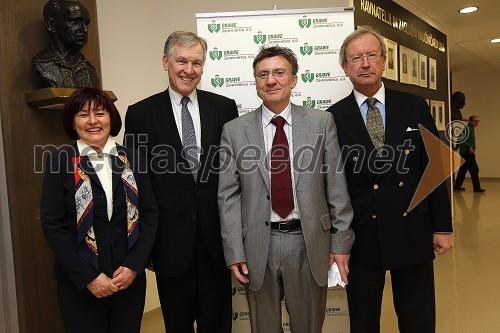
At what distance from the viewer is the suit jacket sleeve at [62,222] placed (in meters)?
1.64

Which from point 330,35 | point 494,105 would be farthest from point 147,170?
point 494,105

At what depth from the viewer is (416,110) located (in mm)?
2012

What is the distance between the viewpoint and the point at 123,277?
1.70m

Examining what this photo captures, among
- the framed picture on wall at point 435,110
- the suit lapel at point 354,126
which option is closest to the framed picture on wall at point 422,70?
the framed picture on wall at point 435,110

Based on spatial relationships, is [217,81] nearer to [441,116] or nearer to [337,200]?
[337,200]

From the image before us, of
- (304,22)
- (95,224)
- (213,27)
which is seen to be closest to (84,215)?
(95,224)

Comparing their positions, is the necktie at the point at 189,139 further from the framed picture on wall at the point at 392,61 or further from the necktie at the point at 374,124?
the framed picture on wall at the point at 392,61

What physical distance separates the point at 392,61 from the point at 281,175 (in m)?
3.26

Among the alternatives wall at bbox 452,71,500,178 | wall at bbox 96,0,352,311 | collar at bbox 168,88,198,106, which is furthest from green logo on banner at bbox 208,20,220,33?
wall at bbox 452,71,500,178

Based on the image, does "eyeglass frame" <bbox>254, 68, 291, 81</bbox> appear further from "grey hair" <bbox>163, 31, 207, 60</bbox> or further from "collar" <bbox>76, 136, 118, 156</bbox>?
"collar" <bbox>76, 136, 118, 156</bbox>

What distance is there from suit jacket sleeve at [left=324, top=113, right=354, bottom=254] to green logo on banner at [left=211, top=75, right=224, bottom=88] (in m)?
1.05

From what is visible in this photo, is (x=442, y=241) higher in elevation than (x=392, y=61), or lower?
lower

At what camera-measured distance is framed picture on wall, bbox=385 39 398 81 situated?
177 inches

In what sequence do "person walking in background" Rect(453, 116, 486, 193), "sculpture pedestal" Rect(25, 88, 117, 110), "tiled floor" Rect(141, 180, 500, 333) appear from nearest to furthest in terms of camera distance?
"sculpture pedestal" Rect(25, 88, 117, 110) → "tiled floor" Rect(141, 180, 500, 333) → "person walking in background" Rect(453, 116, 486, 193)
